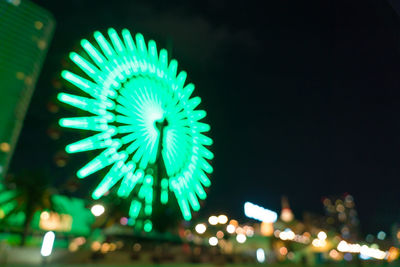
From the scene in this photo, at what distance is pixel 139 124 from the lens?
63.9ft

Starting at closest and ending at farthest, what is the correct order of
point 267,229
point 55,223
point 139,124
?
1. point 139,124
2. point 55,223
3. point 267,229

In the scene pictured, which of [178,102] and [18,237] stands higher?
[178,102]

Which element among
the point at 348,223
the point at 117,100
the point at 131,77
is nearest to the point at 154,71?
the point at 131,77

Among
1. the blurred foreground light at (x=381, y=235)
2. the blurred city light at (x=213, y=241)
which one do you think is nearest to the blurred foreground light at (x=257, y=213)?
the blurred city light at (x=213, y=241)

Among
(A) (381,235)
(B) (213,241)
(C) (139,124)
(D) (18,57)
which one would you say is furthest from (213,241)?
(D) (18,57)

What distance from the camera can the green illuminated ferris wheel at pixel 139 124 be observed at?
17188 millimetres

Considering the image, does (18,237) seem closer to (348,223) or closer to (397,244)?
(397,244)

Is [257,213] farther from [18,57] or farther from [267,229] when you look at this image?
[18,57]

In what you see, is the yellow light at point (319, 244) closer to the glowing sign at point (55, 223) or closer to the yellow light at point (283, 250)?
the yellow light at point (283, 250)

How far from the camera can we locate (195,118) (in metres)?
23.8

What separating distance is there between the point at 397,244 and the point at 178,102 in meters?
73.5

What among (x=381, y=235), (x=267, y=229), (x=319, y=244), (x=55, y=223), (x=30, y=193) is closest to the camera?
(x=30, y=193)

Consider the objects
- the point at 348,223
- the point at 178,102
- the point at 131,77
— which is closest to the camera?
the point at 131,77

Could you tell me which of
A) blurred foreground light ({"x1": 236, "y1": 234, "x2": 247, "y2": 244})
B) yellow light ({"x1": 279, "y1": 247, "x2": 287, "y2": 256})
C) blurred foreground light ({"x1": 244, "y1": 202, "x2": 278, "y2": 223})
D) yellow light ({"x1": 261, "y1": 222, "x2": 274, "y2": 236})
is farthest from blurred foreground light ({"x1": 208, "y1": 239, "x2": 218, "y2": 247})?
blurred foreground light ({"x1": 244, "y1": 202, "x2": 278, "y2": 223})
